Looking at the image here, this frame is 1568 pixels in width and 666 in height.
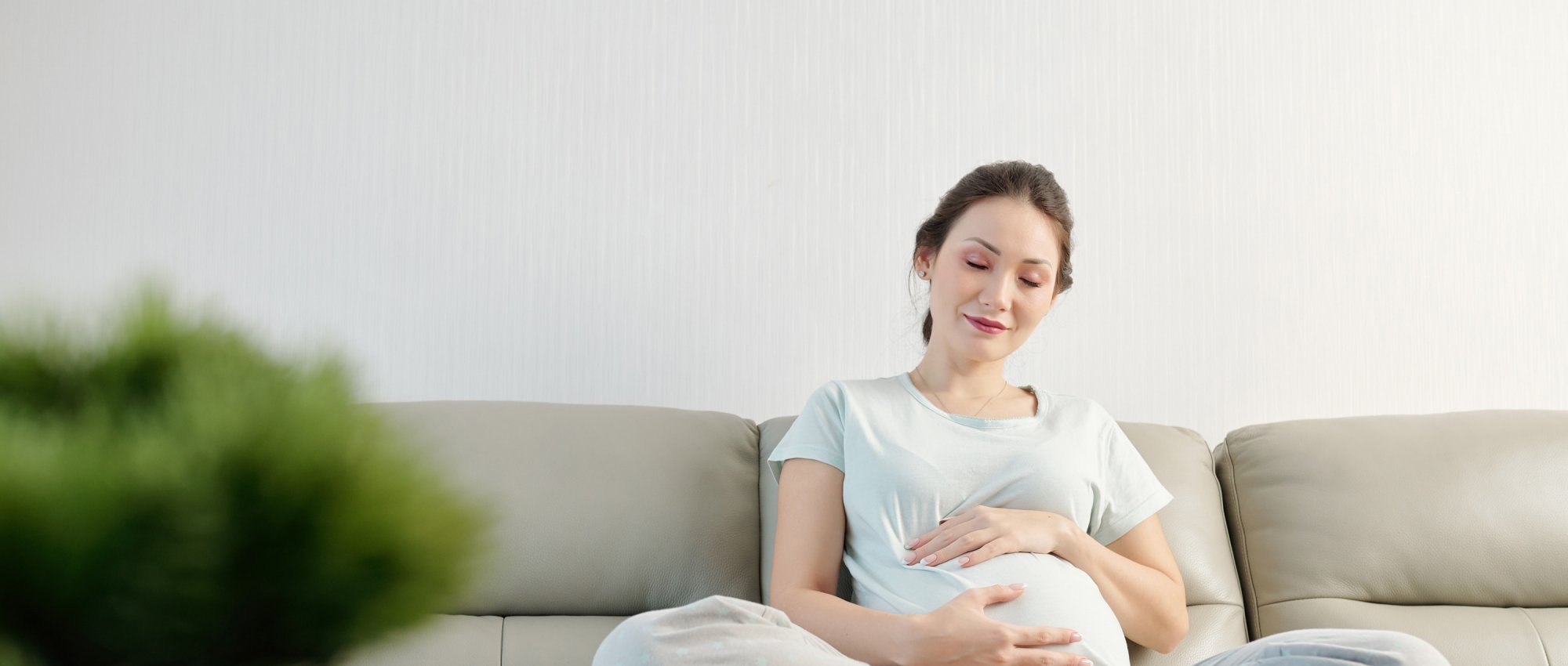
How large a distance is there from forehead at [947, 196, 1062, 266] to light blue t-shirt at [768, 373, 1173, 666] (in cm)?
22

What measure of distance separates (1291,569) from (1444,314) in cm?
73

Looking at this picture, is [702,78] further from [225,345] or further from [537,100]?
[225,345]

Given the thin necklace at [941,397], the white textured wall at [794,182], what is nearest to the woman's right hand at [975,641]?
the thin necklace at [941,397]

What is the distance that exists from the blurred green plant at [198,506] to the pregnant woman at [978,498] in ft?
2.65

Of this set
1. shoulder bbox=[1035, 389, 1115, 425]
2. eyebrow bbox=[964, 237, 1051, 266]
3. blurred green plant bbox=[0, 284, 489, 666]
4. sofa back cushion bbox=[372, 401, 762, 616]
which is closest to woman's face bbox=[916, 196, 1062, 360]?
eyebrow bbox=[964, 237, 1051, 266]

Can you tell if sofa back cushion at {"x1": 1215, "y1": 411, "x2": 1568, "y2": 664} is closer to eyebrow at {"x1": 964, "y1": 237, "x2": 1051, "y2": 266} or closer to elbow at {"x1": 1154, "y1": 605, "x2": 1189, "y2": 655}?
elbow at {"x1": 1154, "y1": 605, "x2": 1189, "y2": 655}

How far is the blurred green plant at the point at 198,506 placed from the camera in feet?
0.69

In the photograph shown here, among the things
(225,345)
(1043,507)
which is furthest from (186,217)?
(225,345)

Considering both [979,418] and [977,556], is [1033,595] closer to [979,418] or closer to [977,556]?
[977,556]

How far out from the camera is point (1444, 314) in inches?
77.9

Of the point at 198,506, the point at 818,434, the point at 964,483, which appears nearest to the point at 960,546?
the point at 964,483

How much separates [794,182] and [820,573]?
2.46ft

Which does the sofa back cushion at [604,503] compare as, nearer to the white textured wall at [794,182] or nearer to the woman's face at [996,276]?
the white textured wall at [794,182]

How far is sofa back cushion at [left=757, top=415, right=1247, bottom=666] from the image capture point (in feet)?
4.83
